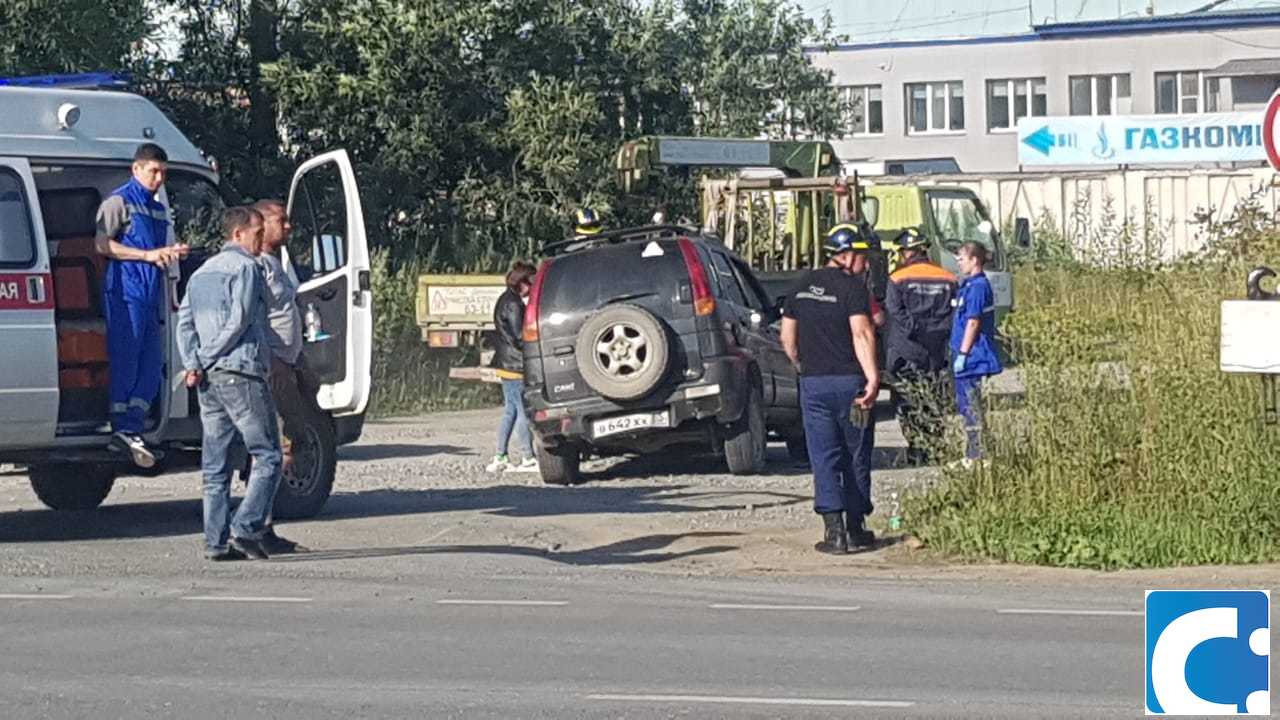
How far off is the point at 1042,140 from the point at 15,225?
45.2m

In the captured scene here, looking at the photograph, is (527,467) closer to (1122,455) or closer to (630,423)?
(630,423)

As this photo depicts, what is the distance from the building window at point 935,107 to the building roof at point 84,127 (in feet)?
175

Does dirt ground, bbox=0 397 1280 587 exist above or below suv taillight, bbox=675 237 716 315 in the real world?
below

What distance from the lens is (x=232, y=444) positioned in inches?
485

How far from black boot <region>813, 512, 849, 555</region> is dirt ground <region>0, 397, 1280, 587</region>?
0.10 m

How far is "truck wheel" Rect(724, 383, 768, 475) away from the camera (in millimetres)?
17094

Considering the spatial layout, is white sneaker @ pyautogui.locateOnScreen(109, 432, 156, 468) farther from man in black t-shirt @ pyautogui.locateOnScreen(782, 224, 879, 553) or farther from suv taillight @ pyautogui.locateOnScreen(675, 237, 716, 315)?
suv taillight @ pyautogui.locateOnScreen(675, 237, 716, 315)

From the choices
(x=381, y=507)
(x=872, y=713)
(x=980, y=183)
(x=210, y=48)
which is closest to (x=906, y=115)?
(x=980, y=183)

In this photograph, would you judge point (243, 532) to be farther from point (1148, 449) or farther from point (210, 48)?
point (210, 48)

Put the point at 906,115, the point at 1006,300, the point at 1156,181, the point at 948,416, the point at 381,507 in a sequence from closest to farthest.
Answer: the point at 948,416, the point at 381,507, the point at 1006,300, the point at 1156,181, the point at 906,115

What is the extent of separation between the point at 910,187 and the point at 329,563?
15624mm

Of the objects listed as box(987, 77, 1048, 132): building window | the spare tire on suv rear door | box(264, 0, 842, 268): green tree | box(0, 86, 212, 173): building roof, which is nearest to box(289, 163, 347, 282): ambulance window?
box(0, 86, 212, 173): building roof

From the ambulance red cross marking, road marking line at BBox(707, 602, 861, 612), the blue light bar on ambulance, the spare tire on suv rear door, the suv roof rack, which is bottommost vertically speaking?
road marking line at BBox(707, 602, 861, 612)

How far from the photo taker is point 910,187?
26875 mm
